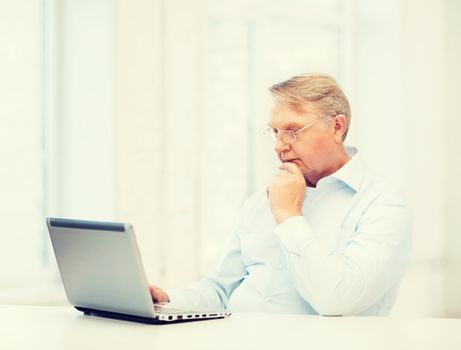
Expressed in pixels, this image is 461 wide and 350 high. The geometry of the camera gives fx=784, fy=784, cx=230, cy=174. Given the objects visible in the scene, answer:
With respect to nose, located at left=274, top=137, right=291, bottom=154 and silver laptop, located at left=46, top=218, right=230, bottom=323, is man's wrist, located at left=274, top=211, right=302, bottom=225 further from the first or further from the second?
silver laptop, located at left=46, top=218, right=230, bottom=323

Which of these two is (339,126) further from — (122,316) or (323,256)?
(122,316)

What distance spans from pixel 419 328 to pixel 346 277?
32 cm

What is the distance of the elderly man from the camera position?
1.95 meters

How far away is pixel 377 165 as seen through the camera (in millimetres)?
4574

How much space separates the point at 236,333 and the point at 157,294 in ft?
1.69

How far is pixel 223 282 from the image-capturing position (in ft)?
7.80

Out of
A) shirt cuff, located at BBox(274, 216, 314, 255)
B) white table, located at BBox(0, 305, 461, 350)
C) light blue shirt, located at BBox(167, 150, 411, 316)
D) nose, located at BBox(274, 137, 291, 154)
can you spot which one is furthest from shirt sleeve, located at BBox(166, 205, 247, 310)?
white table, located at BBox(0, 305, 461, 350)

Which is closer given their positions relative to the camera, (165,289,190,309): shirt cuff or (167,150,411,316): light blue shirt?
(167,150,411,316): light blue shirt

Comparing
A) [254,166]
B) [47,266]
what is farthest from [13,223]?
[254,166]

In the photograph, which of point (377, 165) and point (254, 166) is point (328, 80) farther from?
point (377, 165)

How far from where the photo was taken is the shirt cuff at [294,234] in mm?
1983

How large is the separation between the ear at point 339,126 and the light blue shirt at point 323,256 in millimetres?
91

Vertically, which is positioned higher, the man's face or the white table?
the man's face

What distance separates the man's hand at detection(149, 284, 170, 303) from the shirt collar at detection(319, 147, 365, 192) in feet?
1.94
